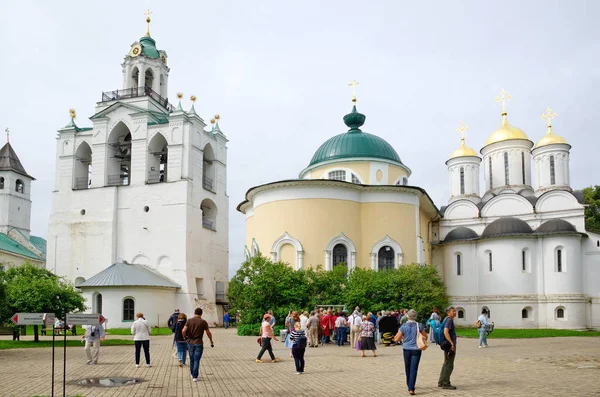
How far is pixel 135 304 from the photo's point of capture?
137 feet

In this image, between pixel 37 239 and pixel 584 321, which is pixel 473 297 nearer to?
pixel 584 321

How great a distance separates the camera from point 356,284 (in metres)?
30.9

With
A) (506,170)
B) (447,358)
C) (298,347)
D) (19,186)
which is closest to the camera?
(447,358)

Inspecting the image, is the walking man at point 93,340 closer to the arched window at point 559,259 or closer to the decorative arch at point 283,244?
the decorative arch at point 283,244

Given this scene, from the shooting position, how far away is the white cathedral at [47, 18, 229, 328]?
46344mm

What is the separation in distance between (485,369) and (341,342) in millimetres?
9872

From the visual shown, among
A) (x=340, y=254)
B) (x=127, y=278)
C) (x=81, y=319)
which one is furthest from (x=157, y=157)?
(x=81, y=319)

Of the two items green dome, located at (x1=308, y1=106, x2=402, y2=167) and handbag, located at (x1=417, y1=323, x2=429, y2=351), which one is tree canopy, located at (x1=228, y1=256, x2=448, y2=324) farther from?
handbag, located at (x1=417, y1=323, x2=429, y2=351)

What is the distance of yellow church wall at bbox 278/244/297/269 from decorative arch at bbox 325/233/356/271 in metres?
1.89

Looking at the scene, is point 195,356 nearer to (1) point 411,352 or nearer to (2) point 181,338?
(2) point 181,338

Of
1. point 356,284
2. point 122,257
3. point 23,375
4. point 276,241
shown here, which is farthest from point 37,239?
point 23,375

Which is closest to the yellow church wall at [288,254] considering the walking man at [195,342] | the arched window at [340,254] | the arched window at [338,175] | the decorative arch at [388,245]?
the arched window at [340,254]

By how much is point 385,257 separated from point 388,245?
2.55ft

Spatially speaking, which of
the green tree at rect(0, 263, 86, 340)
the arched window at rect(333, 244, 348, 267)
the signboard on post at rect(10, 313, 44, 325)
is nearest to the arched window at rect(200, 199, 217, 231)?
the arched window at rect(333, 244, 348, 267)
